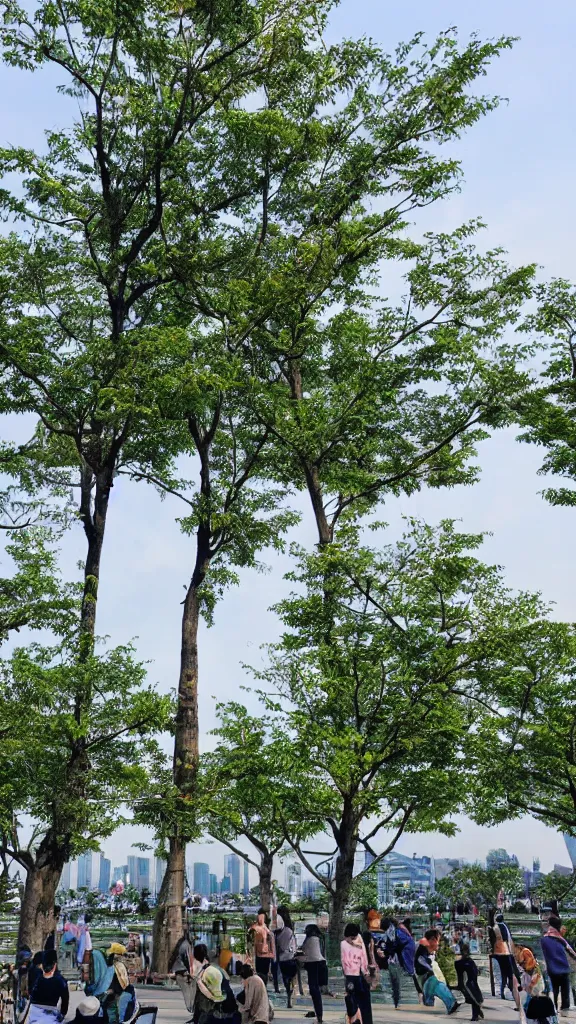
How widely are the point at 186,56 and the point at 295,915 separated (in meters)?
24.0

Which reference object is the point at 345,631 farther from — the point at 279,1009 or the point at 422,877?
the point at 422,877

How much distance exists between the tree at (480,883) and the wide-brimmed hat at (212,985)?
4054 cm

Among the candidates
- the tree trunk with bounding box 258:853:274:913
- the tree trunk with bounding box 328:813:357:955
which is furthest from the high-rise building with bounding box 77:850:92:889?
the tree trunk with bounding box 328:813:357:955

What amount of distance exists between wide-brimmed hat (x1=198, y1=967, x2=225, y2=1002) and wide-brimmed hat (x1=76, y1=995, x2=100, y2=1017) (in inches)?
54.7

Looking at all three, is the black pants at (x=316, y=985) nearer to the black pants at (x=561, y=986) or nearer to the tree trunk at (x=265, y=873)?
the black pants at (x=561, y=986)

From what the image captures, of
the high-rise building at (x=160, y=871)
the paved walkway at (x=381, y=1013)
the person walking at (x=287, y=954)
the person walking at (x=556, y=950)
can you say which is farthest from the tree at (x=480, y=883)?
the person walking at (x=556, y=950)

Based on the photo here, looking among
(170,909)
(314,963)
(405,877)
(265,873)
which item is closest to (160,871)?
(265,873)

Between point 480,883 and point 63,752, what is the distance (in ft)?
119

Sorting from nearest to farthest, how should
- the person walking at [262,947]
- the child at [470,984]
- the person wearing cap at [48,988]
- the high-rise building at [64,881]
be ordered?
the person wearing cap at [48,988] → the child at [470,984] → the person walking at [262,947] → the high-rise building at [64,881]

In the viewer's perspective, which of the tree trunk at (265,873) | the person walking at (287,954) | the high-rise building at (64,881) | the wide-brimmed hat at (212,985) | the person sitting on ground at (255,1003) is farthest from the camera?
the tree trunk at (265,873)

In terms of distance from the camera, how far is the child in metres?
15.6

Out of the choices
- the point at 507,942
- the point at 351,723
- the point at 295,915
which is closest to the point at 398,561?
the point at 351,723

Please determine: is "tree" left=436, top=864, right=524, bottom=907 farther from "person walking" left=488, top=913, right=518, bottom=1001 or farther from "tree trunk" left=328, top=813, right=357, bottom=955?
"person walking" left=488, top=913, right=518, bottom=1001

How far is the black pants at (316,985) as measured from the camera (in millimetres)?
14922
